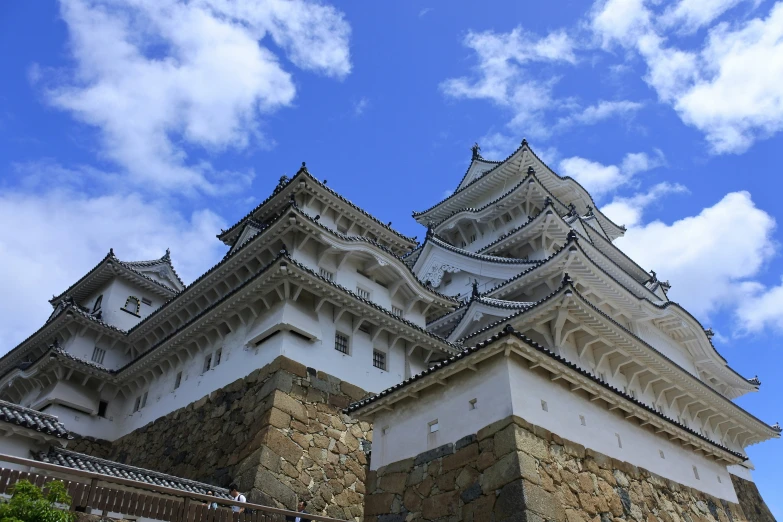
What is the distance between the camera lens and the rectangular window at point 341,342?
19.9 metres

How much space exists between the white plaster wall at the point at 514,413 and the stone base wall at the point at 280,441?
12.4ft

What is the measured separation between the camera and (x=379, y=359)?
21.1m

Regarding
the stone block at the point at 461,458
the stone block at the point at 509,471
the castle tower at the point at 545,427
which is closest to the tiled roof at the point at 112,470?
the castle tower at the point at 545,427

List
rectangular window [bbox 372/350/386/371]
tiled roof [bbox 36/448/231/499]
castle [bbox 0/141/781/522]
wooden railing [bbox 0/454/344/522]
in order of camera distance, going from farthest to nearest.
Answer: rectangular window [bbox 372/350/386/371]
tiled roof [bbox 36/448/231/499]
castle [bbox 0/141/781/522]
wooden railing [bbox 0/454/344/522]

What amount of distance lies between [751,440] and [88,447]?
109 ft

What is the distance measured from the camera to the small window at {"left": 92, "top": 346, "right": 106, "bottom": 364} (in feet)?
87.4

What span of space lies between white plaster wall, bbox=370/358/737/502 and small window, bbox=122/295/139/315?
21.2m

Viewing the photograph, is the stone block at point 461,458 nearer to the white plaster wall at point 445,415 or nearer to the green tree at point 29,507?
the white plaster wall at point 445,415

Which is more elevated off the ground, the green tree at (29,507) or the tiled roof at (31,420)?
the tiled roof at (31,420)

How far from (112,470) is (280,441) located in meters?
4.36

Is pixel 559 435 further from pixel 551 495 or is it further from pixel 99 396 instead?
pixel 99 396

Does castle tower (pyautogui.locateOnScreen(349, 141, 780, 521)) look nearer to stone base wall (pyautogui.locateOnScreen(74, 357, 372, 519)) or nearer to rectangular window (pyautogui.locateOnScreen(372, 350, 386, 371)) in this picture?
stone base wall (pyautogui.locateOnScreen(74, 357, 372, 519))

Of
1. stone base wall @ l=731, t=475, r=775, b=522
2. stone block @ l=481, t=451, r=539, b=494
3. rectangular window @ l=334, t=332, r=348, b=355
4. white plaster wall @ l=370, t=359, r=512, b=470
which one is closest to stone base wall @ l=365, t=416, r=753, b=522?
stone block @ l=481, t=451, r=539, b=494

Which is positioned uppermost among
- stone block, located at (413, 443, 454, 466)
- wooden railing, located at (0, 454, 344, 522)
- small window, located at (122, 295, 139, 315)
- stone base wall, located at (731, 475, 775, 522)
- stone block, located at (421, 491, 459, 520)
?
small window, located at (122, 295, 139, 315)
